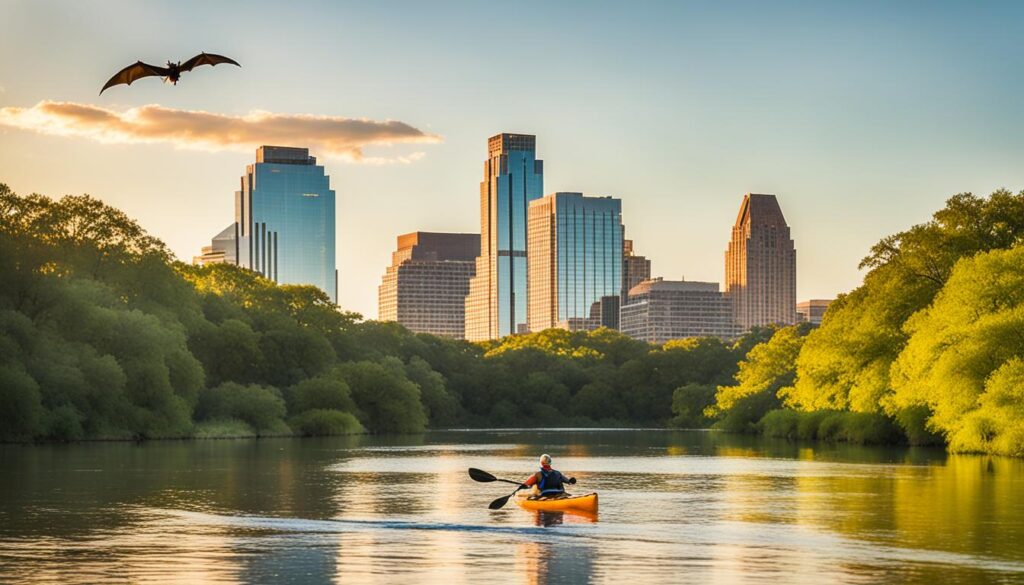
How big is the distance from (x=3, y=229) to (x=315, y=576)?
68686mm

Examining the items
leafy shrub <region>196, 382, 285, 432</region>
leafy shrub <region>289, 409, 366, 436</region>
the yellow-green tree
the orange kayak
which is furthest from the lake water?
leafy shrub <region>289, 409, 366, 436</region>

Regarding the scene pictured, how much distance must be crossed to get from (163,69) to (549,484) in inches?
507

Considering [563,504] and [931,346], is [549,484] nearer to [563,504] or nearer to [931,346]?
[563,504]

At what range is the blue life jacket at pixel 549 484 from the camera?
3666 cm

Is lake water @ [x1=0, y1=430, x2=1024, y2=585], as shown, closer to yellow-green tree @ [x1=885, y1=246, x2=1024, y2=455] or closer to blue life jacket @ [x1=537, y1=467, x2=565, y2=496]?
blue life jacket @ [x1=537, y1=467, x2=565, y2=496]

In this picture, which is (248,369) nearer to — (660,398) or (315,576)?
(660,398)

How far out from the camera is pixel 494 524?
33906 mm

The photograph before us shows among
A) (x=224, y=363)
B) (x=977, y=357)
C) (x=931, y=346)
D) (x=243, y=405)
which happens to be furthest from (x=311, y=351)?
(x=977, y=357)

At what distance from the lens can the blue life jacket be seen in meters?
36.7

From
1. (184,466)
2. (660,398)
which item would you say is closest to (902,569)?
(184,466)

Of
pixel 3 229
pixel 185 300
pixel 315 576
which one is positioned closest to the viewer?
pixel 315 576

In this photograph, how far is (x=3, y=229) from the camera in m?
87.8

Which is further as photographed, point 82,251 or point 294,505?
point 82,251

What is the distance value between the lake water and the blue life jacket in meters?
0.62
